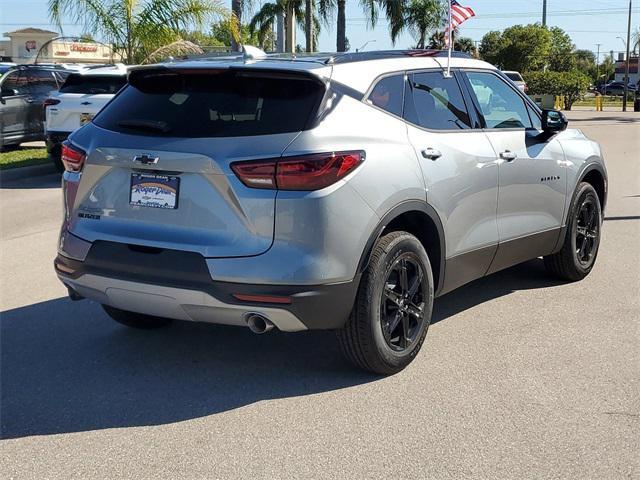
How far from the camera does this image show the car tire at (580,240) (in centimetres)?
664

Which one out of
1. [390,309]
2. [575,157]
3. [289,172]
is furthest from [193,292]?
[575,157]

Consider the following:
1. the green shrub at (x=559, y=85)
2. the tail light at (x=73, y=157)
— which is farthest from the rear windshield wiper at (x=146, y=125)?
the green shrub at (x=559, y=85)

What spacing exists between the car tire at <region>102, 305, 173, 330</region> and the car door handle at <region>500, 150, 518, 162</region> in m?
2.58

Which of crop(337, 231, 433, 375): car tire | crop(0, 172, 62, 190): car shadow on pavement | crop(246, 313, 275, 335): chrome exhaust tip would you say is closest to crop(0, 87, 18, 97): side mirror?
crop(0, 172, 62, 190): car shadow on pavement

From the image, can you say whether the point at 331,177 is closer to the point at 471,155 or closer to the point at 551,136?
the point at 471,155

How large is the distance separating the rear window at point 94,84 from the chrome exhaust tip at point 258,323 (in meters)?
10.1

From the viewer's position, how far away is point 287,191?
4062mm

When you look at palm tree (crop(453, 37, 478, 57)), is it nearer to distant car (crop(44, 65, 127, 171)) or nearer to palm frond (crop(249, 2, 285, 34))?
palm frond (crop(249, 2, 285, 34))

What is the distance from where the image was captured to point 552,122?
6250mm

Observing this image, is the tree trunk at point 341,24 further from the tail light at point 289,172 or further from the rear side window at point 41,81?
the tail light at point 289,172

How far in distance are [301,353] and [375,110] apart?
1.57 meters

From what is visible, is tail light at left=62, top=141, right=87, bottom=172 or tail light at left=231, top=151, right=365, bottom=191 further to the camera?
tail light at left=62, top=141, right=87, bottom=172

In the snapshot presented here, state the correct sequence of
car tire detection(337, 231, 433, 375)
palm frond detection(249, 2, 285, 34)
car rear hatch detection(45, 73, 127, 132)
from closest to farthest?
car tire detection(337, 231, 433, 375) → car rear hatch detection(45, 73, 127, 132) → palm frond detection(249, 2, 285, 34)

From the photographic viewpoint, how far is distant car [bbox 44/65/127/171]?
42.2 ft
